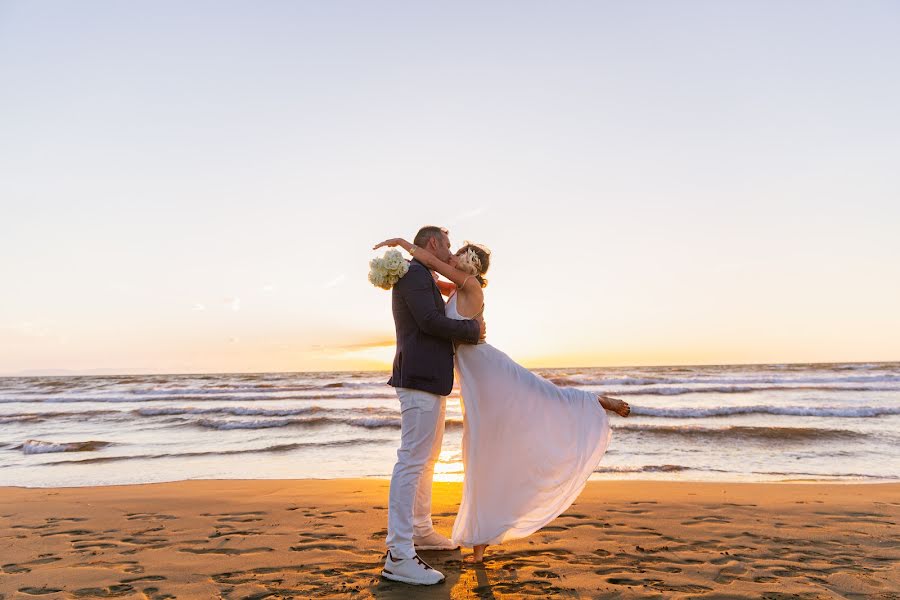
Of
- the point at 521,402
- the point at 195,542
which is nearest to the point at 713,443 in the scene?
the point at 521,402

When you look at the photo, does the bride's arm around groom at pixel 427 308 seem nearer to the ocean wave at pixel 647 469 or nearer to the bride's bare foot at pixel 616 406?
the bride's bare foot at pixel 616 406

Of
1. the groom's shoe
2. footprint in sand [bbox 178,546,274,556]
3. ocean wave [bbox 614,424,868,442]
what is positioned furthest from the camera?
ocean wave [bbox 614,424,868,442]

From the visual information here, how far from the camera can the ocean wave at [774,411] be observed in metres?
17.2

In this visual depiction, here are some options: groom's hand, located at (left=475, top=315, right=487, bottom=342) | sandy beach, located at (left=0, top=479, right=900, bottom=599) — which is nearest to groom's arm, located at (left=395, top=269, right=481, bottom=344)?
groom's hand, located at (left=475, top=315, right=487, bottom=342)

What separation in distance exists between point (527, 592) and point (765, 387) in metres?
26.9

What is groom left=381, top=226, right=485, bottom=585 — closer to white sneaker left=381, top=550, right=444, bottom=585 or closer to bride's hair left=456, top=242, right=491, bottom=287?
white sneaker left=381, top=550, right=444, bottom=585

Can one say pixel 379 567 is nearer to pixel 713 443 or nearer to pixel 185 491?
pixel 185 491

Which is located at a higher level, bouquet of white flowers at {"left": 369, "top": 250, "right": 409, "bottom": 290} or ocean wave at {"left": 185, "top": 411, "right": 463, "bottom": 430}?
bouquet of white flowers at {"left": 369, "top": 250, "right": 409, "bottom": 290}

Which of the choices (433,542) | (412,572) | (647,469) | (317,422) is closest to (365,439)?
(317,422)

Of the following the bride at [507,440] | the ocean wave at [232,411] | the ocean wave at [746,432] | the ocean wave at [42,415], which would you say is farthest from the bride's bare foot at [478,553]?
the ocean wave at [42,415]

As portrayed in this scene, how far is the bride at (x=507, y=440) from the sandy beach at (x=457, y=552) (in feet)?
1.09

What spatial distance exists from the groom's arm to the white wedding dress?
0.26 meters

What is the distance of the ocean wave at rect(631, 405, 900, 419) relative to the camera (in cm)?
1725

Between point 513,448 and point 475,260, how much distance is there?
1.40m
